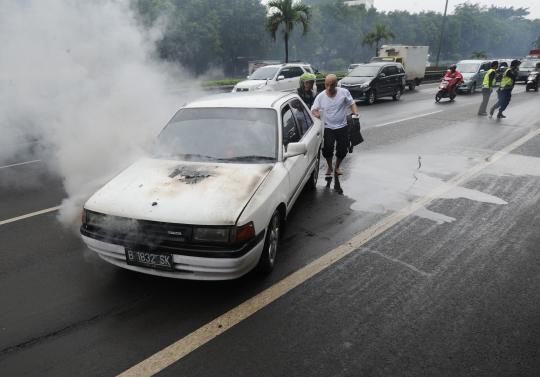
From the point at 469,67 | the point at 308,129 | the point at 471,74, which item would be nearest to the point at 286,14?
the point at 469,67

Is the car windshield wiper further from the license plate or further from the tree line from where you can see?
the tree line

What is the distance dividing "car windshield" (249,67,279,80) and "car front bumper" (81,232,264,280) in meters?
13.7

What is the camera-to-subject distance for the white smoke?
271 inches

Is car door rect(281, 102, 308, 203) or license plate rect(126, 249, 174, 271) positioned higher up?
car door rect(281, 102, 308, 203)

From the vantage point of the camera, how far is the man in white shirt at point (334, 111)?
6.11m

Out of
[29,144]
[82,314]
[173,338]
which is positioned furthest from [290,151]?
[29,144]

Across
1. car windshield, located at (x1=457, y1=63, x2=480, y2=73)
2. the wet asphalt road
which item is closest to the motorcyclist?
car windshield, located at (x1=457, y1=63, x2=480, y2=73)

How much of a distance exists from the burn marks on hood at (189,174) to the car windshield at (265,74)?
42.4ft

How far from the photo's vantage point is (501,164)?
25.2ft

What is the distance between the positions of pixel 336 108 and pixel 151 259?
397 centimetres

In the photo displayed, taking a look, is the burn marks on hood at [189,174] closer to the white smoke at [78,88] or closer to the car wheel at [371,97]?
the white smoke at [78,88]

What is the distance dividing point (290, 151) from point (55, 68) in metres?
5.74

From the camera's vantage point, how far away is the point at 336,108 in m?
6.13

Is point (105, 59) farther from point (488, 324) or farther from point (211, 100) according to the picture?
point (488, 324)
